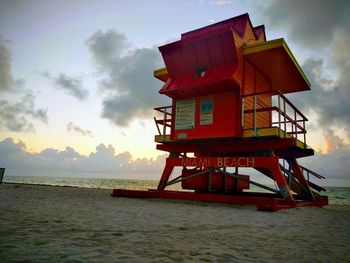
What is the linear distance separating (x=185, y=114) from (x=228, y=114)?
7.34ft

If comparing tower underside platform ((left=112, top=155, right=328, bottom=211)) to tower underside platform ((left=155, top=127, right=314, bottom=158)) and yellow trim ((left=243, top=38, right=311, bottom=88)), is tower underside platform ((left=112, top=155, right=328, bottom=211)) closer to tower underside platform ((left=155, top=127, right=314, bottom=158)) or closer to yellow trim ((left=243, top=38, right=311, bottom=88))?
tower underside platform ((left=155, top=127, right=314, bottom=158))

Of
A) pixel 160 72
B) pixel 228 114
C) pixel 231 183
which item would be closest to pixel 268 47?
pixel 228 114

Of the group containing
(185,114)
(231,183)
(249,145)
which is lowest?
(231,183)

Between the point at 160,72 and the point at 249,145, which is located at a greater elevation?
the point at 160,72

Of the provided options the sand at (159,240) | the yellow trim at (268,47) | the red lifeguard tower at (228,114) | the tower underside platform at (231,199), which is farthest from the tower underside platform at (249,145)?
the sand at (159,240)

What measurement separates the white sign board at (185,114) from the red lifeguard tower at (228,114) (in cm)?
5

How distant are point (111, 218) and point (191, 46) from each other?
8.86 m

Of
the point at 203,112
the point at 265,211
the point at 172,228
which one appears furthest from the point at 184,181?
the point at 172,228

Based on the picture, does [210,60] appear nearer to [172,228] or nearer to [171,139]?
[171,139]

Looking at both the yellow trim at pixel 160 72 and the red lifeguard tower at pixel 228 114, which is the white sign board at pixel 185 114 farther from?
the yellow trim at pixel 160 72

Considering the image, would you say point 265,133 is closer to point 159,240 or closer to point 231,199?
point 231,199

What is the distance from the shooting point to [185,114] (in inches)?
517

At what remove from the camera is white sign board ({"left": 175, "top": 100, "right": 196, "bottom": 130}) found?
12898 millimetres

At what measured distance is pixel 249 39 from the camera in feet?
42.7
